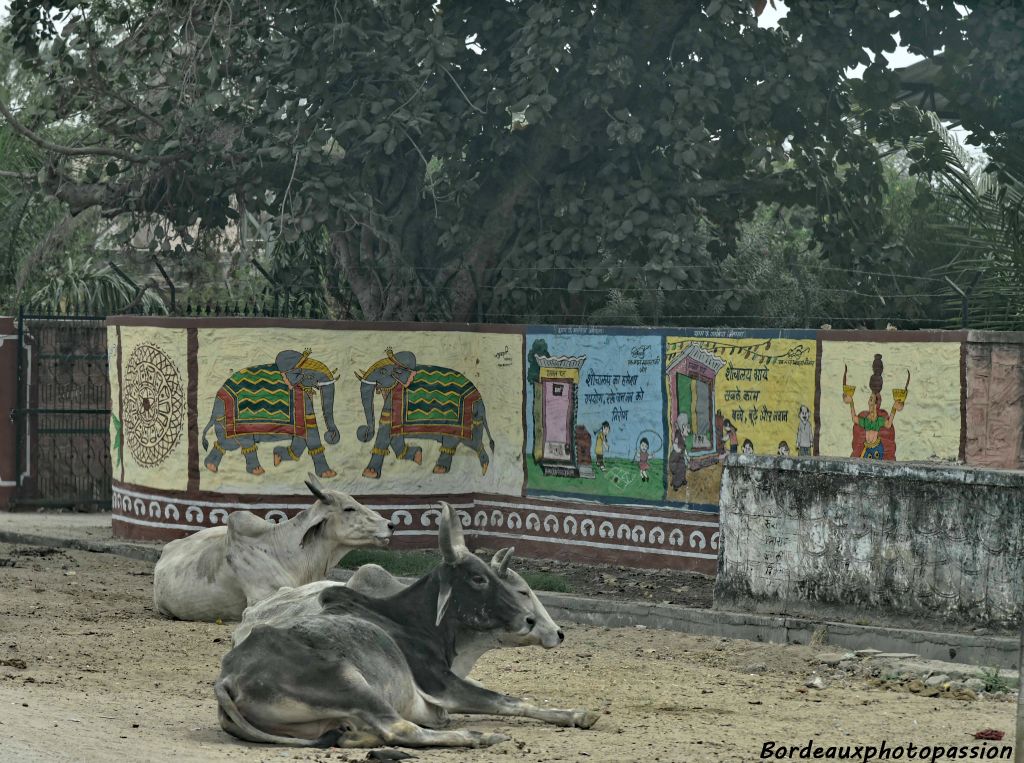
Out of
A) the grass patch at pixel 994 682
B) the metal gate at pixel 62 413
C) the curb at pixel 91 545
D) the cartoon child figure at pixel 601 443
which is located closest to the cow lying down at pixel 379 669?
the grass patch at pixel 994 682

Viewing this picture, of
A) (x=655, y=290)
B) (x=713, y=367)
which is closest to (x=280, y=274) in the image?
(x=655, y=290)

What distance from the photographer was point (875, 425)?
11828 mm

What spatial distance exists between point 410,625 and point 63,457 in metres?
10.8

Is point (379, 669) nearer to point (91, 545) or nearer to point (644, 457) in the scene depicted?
point (644, 457)

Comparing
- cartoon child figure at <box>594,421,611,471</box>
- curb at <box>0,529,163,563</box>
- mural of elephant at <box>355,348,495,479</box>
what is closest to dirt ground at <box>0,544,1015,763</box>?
curb at <box>0,529,163,563</box>

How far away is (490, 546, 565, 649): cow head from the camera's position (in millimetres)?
7648

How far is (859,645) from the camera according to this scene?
10047 millimetres

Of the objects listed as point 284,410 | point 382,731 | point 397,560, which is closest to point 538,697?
point 382,731

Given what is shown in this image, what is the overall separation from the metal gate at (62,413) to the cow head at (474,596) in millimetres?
10573

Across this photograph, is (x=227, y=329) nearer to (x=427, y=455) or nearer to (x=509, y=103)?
(x=427, y=455)

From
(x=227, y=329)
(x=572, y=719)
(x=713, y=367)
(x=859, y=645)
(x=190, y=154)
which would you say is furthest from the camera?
(x=190, y=154)

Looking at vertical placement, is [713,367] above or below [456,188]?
below

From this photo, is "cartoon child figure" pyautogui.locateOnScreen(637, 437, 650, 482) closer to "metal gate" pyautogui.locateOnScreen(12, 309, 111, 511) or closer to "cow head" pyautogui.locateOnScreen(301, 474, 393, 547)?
"cow head" pyautogui.locateOnScreen(301, 474, 393, 547)

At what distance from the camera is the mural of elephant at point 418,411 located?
1445 cm
